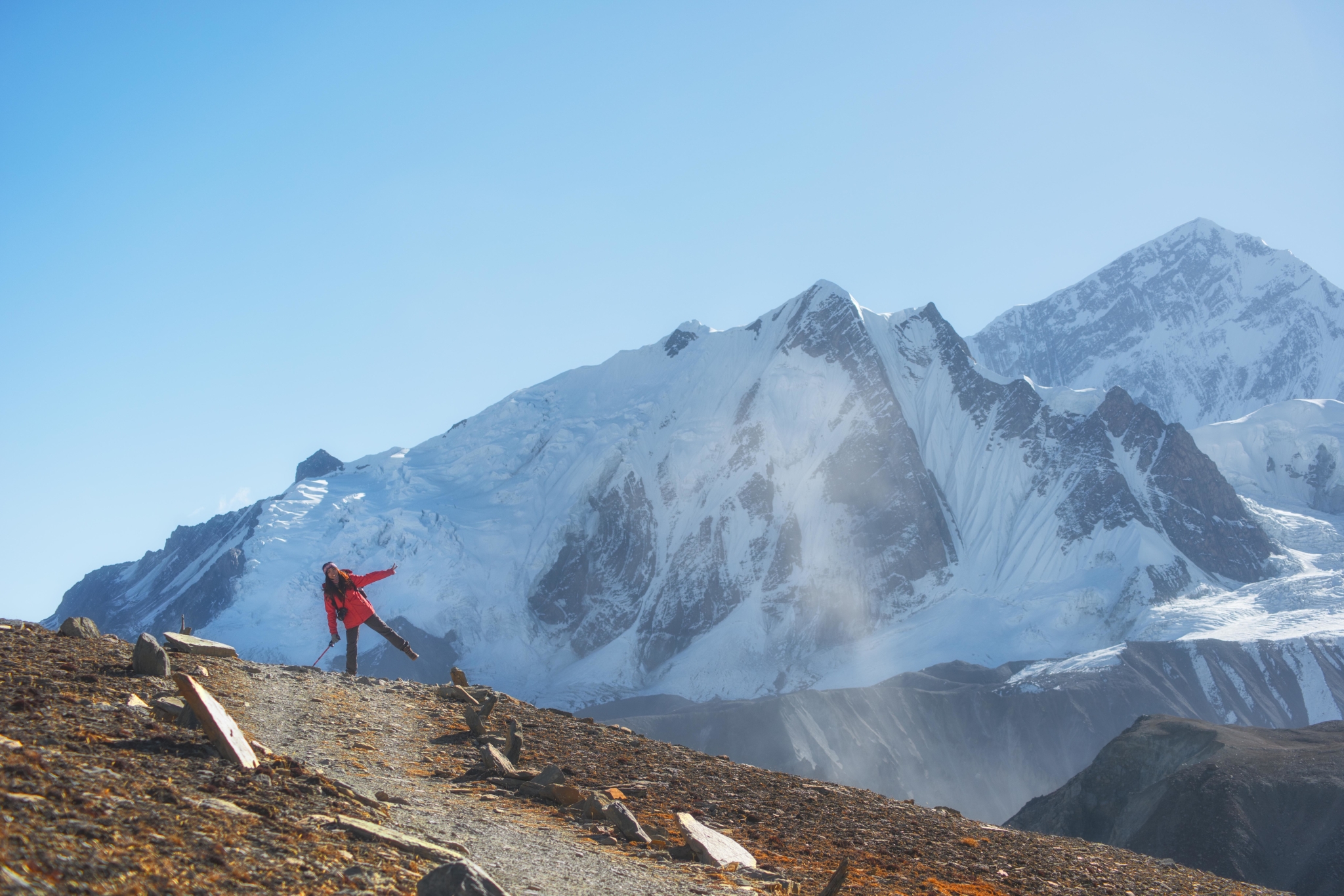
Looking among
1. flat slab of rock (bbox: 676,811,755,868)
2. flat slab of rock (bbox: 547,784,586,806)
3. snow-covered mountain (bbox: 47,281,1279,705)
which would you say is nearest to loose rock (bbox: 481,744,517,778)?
flat slab of rock (bbox: 547,784,586,806)

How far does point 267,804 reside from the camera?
301 inches

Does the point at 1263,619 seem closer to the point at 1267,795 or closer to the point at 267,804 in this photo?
the point at 1267,795

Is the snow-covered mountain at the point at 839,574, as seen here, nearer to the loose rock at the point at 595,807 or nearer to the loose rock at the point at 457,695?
the loose rock at the point at 457,695

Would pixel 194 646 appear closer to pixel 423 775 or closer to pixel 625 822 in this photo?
pixel 423 775

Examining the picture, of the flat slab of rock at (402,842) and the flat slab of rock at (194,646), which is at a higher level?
the flat slab of rock at (194,646)

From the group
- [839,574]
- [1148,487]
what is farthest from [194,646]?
[1148,487]

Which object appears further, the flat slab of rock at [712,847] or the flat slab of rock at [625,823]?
the flat slab of rock at [625,823]

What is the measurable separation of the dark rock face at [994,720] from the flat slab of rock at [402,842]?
385ft

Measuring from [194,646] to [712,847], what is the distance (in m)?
9.65

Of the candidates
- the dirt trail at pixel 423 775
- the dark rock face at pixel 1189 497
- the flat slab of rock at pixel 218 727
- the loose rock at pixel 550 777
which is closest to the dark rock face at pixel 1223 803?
the dirt trail at pixel 423 775

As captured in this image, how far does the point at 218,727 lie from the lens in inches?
346

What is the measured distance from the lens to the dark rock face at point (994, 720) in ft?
409

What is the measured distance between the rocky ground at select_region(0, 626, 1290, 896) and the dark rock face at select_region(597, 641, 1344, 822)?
110389 mm

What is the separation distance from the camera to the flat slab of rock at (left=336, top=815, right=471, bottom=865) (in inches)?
294
